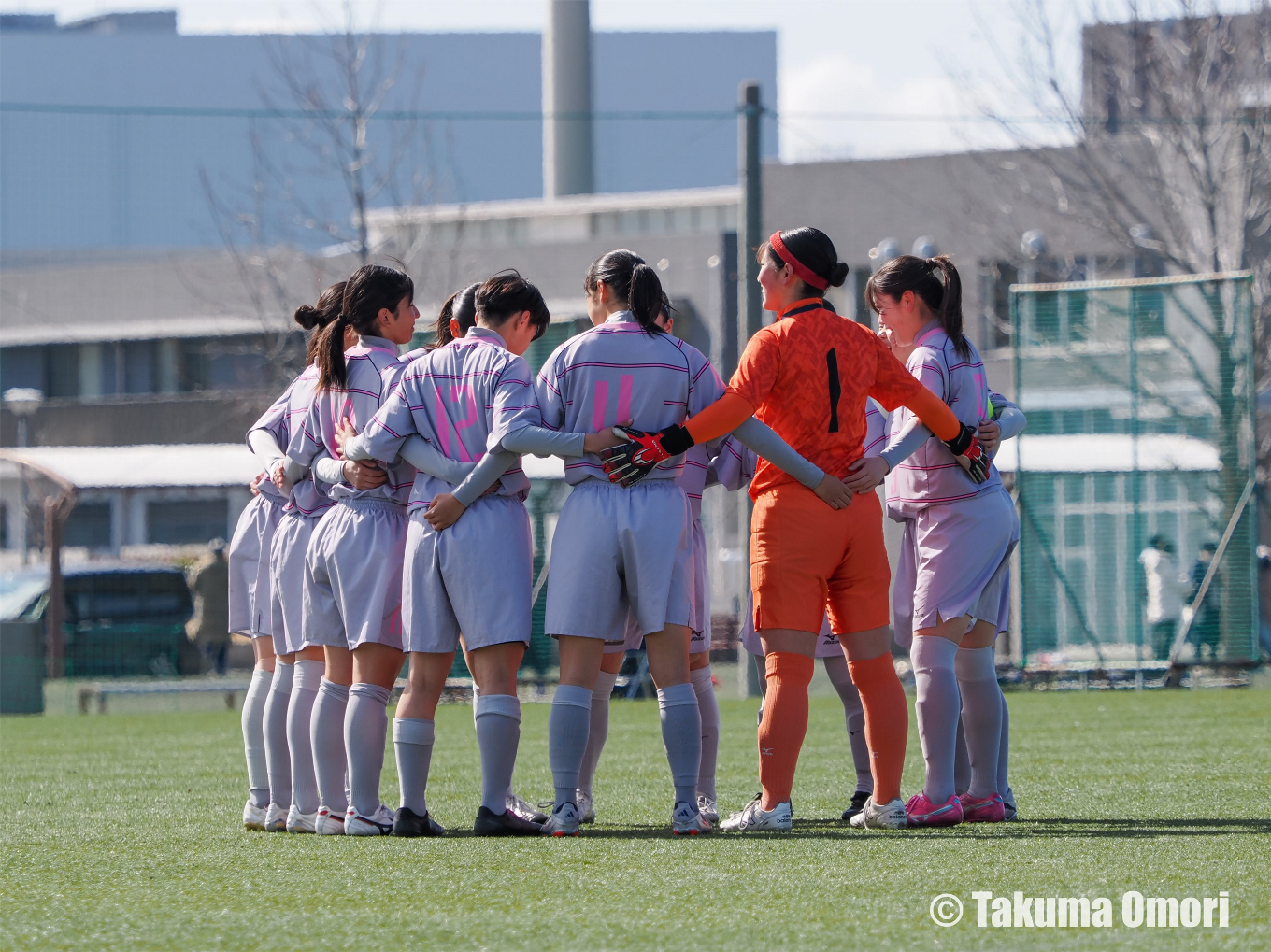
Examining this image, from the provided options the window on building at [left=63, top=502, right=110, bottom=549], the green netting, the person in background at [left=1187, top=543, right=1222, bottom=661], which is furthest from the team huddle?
the window on building at [left=63, top=502, right=110, bottom=549]

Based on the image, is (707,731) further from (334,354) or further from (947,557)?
(334,354)

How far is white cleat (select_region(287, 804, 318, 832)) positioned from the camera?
603 cm

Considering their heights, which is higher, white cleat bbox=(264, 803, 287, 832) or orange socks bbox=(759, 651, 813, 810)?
orange socks bbox=(759, 651, 813, 810)

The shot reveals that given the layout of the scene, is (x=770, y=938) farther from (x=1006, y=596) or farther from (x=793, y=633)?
(x=1006, y=596)

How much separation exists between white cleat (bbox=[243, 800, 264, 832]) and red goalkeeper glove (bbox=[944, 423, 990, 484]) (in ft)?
9.14

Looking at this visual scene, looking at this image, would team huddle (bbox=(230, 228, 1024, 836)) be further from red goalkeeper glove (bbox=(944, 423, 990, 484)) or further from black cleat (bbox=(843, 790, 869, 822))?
black cleat (bbox=(843, 790, 869, 822))

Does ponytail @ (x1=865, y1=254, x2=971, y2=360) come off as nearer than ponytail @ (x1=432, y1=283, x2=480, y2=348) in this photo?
Yes

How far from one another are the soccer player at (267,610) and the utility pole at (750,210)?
922 centimetres

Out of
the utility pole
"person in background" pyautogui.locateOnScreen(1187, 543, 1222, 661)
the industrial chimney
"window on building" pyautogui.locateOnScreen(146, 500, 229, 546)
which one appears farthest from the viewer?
the industrial chimney

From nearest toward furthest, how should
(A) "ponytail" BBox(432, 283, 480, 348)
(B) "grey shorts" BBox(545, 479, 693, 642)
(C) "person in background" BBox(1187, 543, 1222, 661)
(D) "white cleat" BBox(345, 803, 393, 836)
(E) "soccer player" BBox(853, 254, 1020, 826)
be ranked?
(B) "grey shorts" BBox(545, 479, 693, 642)
(D) "white cleat" BBox(345, 803, 393, 836)
(E) "soccer player" BBox(853, 254, 1020, 826)
(A) "ponytail" BBox(432, 283, 480, 348)
(C) "person in background" BBox(1187, 543, 1222, 661)

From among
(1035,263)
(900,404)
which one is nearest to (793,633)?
(900,404)

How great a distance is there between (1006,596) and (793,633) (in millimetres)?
1018

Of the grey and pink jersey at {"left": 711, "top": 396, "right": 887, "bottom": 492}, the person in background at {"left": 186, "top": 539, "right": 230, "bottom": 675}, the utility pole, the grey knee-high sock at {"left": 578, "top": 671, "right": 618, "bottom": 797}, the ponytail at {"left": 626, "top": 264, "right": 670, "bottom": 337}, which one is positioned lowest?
the person in background at {"left": 186, "top": 539, "right": 230, "bottom": 675}

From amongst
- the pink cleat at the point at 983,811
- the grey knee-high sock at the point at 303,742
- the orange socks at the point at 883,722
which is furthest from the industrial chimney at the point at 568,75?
the orange socks at the point at 883,722
